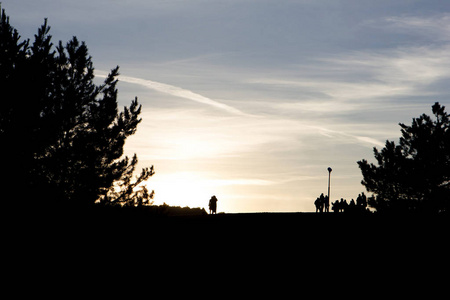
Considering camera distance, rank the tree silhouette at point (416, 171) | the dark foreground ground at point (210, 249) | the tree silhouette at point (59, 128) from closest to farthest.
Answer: the dark foreground ground at point (210, 249) → the tree silhouette at point (59, 128) → the tree silhouette at point (416, 171)

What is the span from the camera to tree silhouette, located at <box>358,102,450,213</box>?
1752 inches

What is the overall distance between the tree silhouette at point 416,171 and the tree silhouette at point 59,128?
23.5 meters

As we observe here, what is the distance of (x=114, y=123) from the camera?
95.8 ft

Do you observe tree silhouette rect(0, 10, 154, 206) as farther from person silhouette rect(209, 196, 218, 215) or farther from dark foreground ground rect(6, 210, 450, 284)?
person silhouette rect(209, 196, 218, 215)

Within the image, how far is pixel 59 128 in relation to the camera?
23516 millimetres

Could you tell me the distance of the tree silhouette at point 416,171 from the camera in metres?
44.5

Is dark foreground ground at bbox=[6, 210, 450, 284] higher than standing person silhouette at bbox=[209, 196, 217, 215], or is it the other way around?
standing person silhouette at bbox=[209, 196, 217, 215]

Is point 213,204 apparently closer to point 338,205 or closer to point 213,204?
point 213,204

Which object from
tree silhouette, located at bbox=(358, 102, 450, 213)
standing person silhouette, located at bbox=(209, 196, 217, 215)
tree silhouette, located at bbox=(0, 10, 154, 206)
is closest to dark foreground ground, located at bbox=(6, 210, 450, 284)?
tree silhouette, located at bbox=(0, 10, 154, 206)

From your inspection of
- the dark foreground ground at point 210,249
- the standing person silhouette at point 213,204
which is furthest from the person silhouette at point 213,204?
the dark foreground ground at point 210,249

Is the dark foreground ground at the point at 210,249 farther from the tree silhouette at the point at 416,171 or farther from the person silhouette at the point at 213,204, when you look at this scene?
the tree silhouette at the point at 416,171

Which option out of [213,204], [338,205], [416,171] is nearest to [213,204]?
[213,204]

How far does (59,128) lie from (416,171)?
3084cm

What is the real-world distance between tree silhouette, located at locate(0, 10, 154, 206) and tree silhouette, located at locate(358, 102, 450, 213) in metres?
23.5
